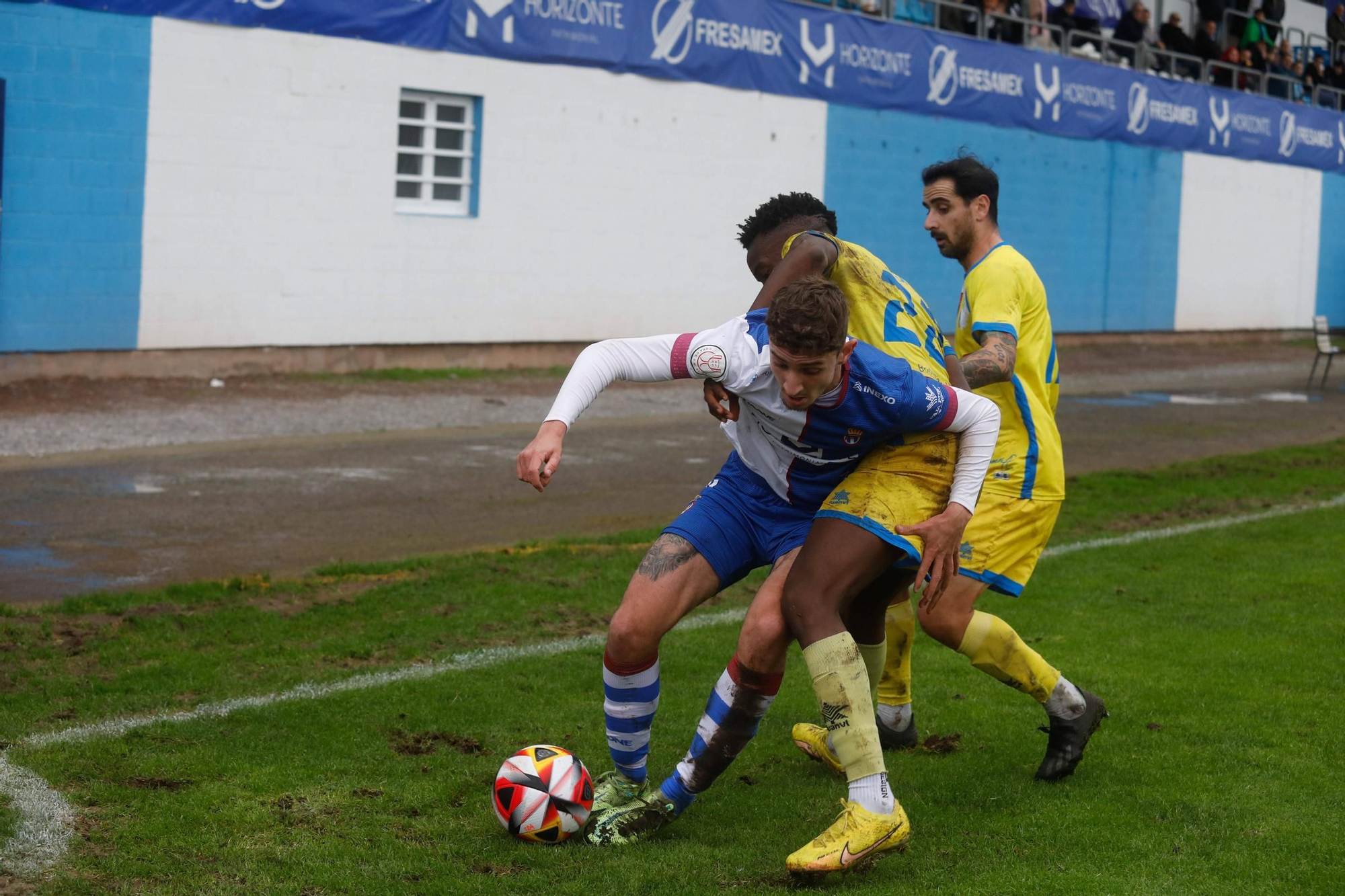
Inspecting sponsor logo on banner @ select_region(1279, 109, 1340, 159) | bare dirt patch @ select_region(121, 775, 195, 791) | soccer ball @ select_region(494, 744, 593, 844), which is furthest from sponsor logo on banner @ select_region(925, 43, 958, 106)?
bare dirt patch @ select_region(121, 775, 195, 791)

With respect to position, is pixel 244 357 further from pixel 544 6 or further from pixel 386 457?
pixel 544 6

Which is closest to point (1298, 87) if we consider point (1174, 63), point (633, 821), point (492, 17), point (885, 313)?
point (1174, 63)

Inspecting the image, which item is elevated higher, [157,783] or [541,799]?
[541,799]

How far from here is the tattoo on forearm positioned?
4359 mm

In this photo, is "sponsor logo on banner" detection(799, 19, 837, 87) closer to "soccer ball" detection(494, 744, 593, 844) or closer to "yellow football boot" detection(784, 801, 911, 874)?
"soccer ball" detection(494, 744, 593, 844)

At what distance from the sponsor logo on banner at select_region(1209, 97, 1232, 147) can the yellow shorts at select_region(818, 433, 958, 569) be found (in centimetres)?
2687

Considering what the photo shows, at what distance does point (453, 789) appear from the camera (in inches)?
186

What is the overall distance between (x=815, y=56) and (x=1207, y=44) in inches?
504

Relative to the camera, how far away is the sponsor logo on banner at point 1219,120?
93.2 ft

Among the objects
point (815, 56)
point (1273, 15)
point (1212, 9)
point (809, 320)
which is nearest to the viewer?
point (809, 320)

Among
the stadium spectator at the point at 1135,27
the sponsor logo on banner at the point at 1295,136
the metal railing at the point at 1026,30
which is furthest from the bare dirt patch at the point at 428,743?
the sponsor logo on banner at the point at 1295,136

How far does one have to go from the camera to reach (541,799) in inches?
170

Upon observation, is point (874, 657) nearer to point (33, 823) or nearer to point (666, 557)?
point (666, 557)

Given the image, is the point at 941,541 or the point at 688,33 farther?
the point at 688,33
